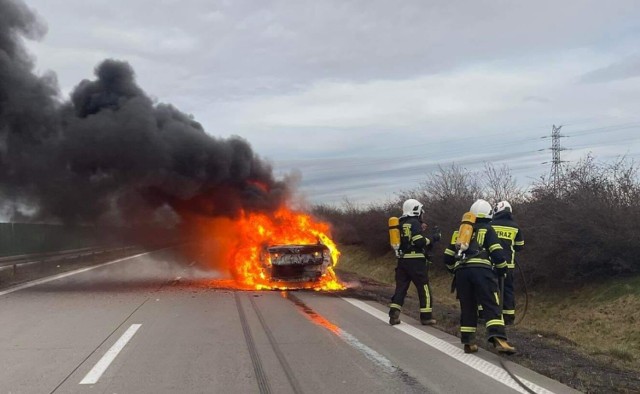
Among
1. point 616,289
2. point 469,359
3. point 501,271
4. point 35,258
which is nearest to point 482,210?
point 501,271

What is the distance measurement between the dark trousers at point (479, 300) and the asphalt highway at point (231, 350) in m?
0.29

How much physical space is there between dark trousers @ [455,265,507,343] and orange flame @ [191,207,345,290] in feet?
23.1

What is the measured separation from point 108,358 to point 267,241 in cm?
813

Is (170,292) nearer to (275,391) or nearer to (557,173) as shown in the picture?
(275,391)

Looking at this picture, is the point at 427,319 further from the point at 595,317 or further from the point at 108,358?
the point at 108,358

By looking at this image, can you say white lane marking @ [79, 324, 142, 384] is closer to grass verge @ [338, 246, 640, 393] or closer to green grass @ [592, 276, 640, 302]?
grass verge @ [338, 246, 640, 393]

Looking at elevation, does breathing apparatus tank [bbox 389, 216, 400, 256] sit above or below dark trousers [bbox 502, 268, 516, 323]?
above

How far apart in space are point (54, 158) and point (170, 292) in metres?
5.53

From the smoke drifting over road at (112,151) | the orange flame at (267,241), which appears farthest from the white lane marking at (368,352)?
the smoke drifting over road at (112,151)

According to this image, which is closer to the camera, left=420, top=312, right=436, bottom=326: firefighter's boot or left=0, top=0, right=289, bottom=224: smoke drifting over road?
left=420, top=312, right=436, bottom=326: firefighter's boot

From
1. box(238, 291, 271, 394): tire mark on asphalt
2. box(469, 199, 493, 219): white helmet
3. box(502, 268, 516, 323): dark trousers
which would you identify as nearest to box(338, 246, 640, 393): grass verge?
box(502, 268, 516, 323): dark trousers

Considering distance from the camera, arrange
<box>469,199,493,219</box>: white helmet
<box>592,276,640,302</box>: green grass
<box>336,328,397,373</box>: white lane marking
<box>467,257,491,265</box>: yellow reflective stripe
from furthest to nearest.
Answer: <box>592,276,640,302</box>: green grass < <box>469,199,493,219</box>: white helmet < <box>467,257,491,265</box>: yellow reflective stripe < <box>336,328,397,373</box>: white lane marking

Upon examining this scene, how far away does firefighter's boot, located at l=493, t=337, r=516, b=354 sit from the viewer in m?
6.83

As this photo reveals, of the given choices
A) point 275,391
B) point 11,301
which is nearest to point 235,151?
point 11,301
